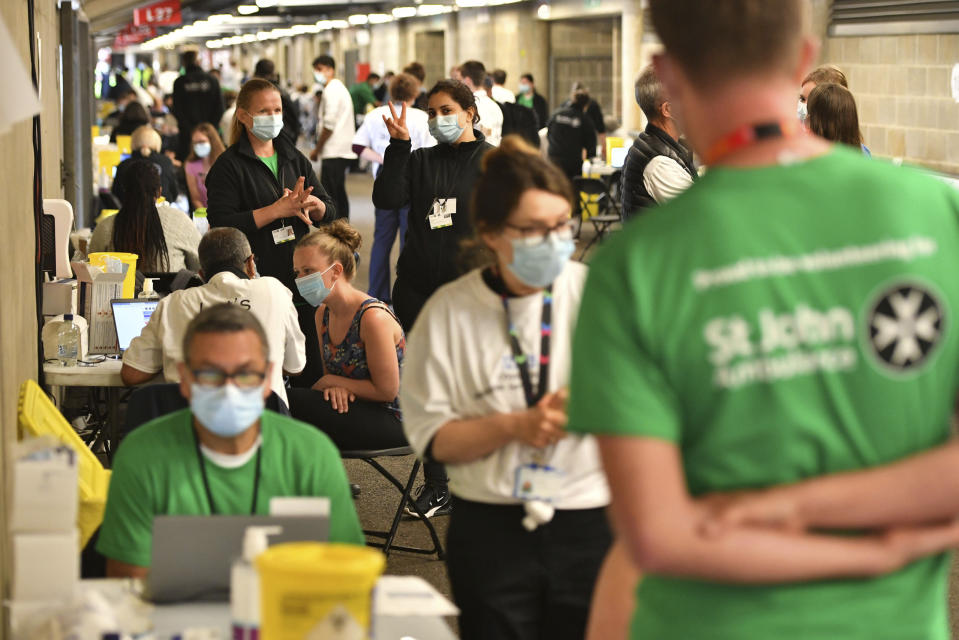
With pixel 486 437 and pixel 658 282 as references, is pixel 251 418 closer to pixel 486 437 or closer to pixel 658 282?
pixel 486 437

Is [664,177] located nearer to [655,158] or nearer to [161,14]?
[655,158]

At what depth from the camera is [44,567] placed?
6.87ft

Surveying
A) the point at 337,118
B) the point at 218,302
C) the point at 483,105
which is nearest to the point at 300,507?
the point at 218,302

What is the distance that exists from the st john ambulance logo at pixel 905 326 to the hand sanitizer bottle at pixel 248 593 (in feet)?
3.08

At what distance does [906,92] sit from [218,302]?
9264mm

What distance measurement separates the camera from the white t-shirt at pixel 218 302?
4258mm

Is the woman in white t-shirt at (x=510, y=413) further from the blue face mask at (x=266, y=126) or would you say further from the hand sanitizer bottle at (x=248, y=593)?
the blue face mask at (x=266, y=126)

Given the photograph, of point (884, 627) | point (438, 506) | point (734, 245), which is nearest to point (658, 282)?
point (734, 245)

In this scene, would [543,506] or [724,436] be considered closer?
[724,436]

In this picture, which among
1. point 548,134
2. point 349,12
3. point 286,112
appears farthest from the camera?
point 349,12

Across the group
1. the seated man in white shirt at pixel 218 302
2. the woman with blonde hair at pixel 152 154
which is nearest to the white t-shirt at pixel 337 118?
the woman with blonde hair at pixel 152 154

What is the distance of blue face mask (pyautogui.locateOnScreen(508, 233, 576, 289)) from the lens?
2.31 m

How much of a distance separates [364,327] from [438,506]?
992mm

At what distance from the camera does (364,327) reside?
422 cm
